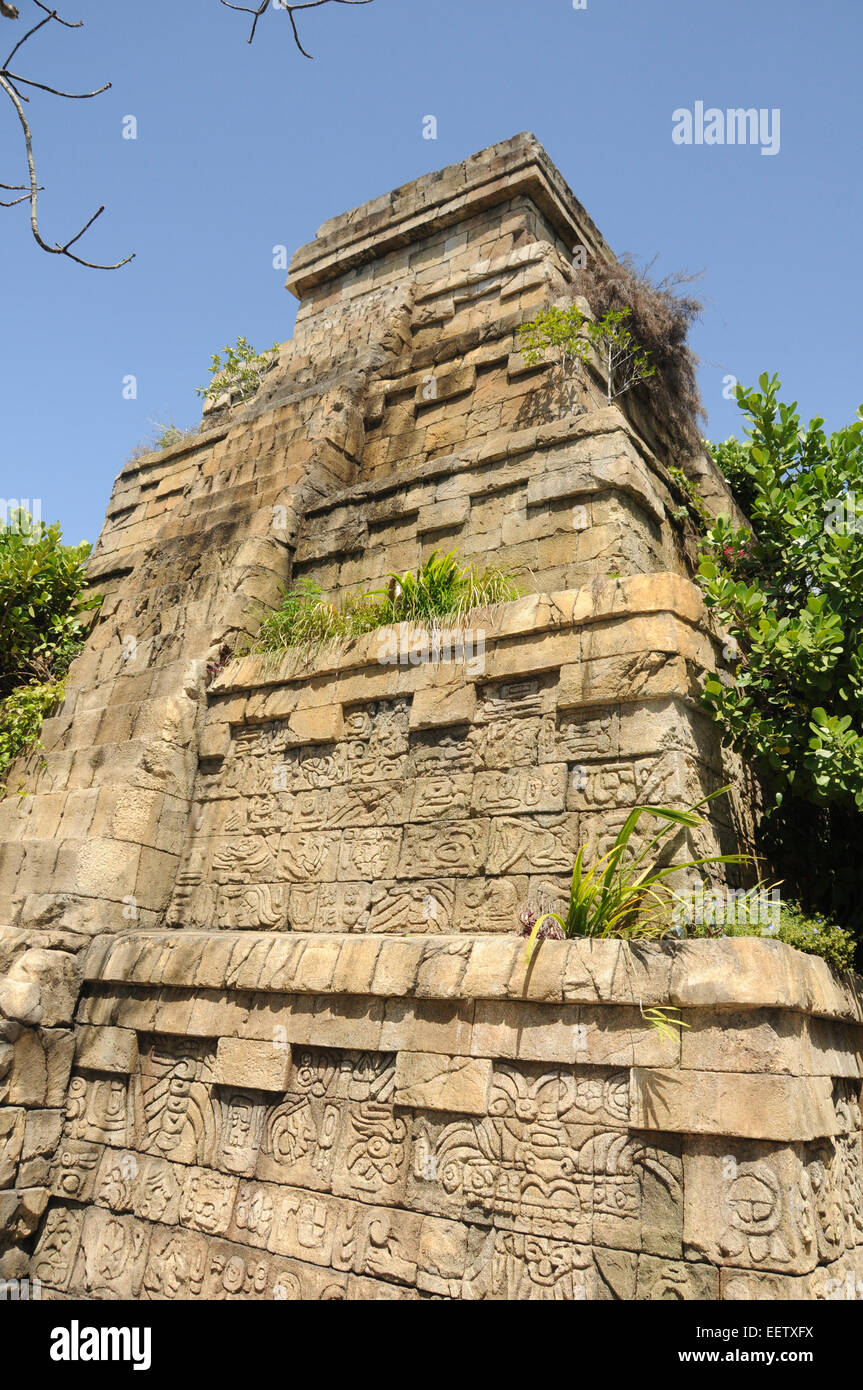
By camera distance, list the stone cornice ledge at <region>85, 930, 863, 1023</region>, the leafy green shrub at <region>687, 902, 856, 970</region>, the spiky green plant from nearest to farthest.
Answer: the stone cornice ledge at <region>85, 930, 863, 1023</region> → the leafy green shrub at <region>687, 902, 856, 970</region> → the spiky green plant

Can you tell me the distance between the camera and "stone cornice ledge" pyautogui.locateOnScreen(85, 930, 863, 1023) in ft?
12.9

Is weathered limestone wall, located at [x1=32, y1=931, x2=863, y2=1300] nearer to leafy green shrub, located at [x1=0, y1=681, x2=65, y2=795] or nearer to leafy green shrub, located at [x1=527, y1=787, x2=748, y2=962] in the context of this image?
leafy green shrub, located at [x1=527, y1=787, x2=748, y2=962]

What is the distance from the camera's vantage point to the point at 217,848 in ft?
21.4

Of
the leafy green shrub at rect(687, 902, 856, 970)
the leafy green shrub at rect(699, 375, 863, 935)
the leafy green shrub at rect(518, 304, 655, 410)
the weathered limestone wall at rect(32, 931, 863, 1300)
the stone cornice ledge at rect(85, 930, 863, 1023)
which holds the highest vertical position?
the leafy green shrub at rect(518, 304, 655, 410)

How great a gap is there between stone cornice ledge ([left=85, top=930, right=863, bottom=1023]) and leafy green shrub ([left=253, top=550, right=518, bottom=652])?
2.18 meters

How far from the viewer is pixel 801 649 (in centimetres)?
509

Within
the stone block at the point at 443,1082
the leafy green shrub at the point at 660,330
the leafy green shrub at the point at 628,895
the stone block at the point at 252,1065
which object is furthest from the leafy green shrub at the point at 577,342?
the stone block at the point at 252,1065

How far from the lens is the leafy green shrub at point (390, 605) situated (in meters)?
6.15

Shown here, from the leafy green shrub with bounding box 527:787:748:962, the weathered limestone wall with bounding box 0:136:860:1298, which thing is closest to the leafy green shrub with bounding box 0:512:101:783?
the weathered limestone wall with bounding box 0:136:860:1298

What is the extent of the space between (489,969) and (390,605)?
2887 millimetres

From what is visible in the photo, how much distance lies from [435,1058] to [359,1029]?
0.51 m

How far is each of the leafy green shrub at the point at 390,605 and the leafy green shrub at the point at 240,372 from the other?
5.64 meters

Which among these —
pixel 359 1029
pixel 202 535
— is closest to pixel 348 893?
pixel 359 1029

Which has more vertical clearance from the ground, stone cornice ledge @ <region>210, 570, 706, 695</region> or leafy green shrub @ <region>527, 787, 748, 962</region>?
stone cornice ledge @ <region>210, 570, 706, 695</region>
